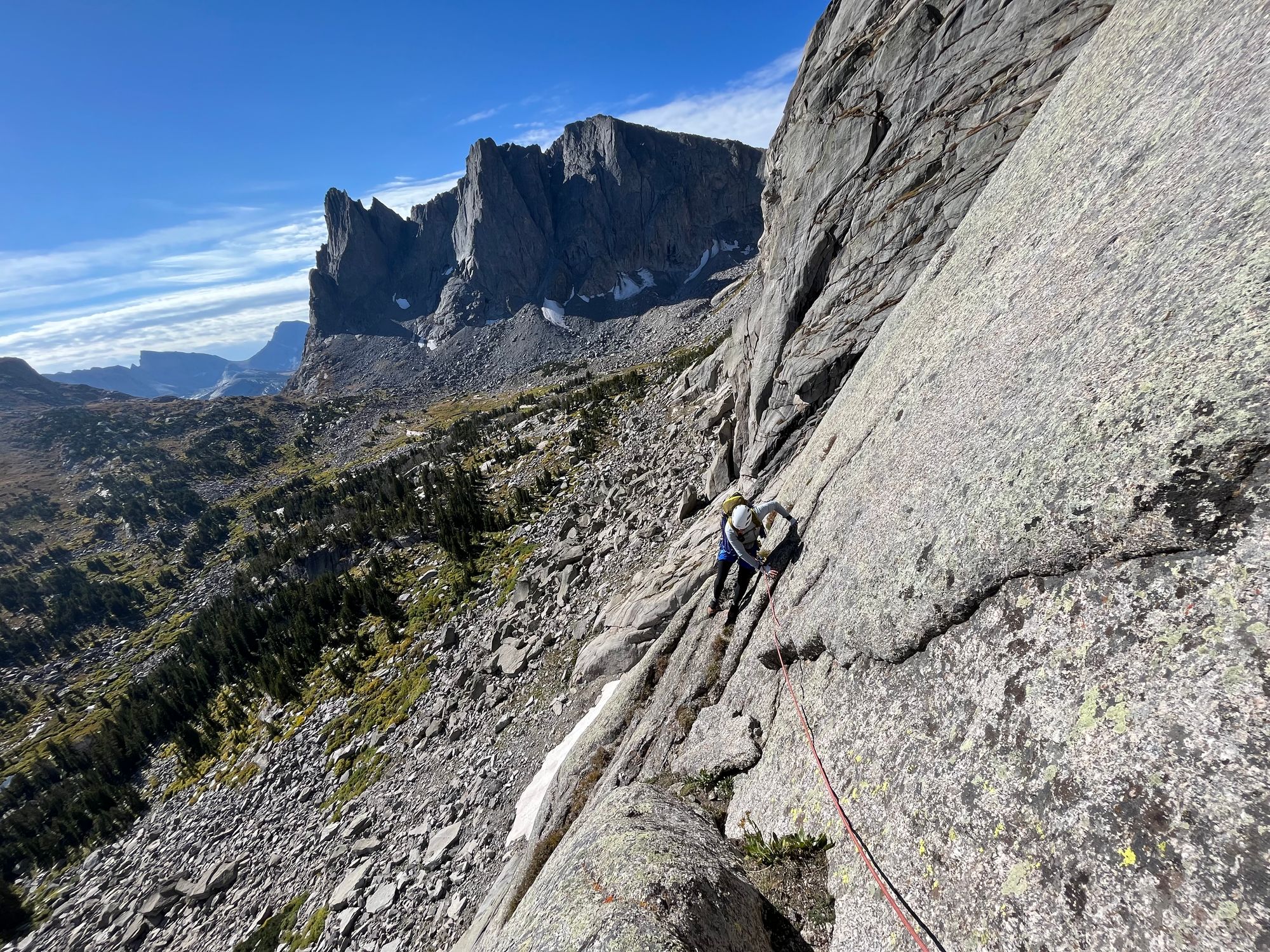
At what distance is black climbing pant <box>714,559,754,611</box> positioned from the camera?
1155cm

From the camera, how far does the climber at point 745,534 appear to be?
35.6ft

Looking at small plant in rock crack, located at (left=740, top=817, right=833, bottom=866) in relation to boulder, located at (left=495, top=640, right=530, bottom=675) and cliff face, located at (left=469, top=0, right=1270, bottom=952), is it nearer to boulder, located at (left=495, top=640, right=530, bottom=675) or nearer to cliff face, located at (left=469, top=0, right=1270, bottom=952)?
cliff face, located at (left=469, top=0, right=1270, bottom=952)

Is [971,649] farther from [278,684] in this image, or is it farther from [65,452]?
[65,452]

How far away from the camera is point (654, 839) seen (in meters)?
6.79

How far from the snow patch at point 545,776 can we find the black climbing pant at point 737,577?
22.7 feet

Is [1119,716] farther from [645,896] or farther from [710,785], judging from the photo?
[710,785]

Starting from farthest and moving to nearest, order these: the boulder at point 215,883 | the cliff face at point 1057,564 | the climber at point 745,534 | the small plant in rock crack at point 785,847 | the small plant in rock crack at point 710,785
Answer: the boulder at point 215,883
the climber at point 745,534
the small plant in rock crack at point 710,785
the small plant in rock crack at point 785,847
the cliff face at point 1057,564

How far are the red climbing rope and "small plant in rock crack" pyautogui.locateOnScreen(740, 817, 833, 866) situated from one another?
48 centimetres

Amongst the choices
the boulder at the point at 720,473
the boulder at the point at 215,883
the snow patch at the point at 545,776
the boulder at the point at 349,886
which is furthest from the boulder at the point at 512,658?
the boulder at the point at 215,883

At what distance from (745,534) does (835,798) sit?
217 inches

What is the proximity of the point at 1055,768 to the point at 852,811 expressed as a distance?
8.80 ft

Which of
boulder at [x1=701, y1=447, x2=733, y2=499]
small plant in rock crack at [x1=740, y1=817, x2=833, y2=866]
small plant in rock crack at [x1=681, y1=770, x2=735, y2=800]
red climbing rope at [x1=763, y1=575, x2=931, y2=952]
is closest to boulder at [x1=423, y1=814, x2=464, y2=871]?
small plant in rock crack at [x1=681, y1=770, x2=735, y2=800]

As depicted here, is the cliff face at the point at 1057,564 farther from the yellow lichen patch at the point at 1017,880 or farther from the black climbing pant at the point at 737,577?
the black climbing pant at the point at 737,577

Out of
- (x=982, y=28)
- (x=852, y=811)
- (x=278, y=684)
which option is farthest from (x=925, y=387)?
(x=278, y=684)
